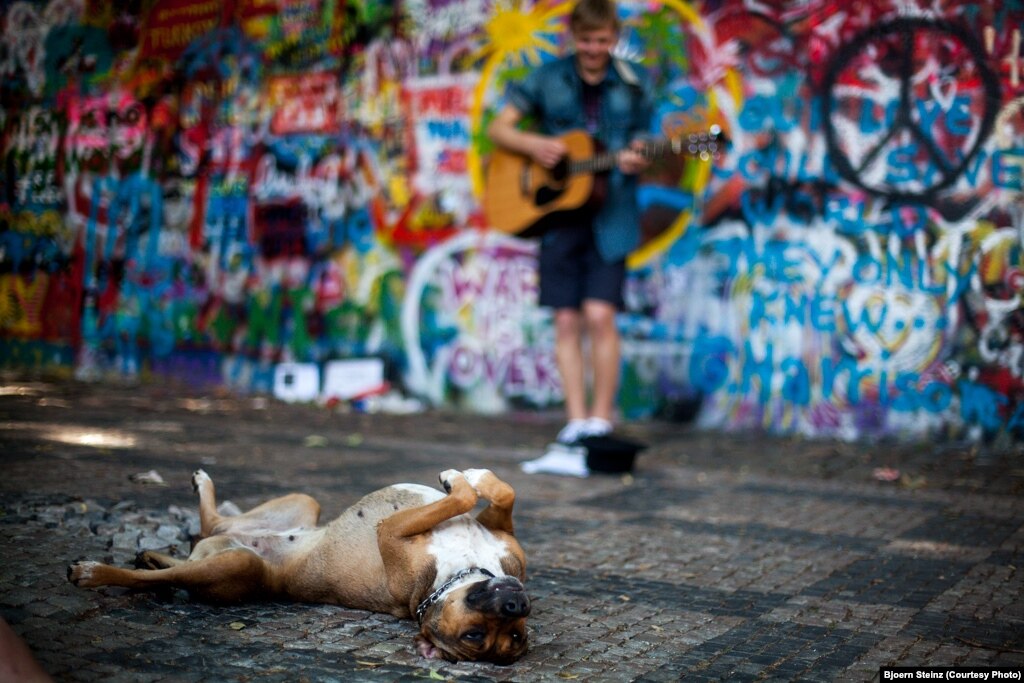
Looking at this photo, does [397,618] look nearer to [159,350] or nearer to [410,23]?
[410,23]

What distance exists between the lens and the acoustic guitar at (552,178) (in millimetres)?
6043

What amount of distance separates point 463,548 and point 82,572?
1.10 m

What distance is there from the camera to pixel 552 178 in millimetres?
6547

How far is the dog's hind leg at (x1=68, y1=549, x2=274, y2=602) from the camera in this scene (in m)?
3.18

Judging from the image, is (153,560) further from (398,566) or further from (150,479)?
(150,479)

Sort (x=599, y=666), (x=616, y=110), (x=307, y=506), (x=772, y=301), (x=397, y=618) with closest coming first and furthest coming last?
(x=599, y=666), (x=397, y=618), (x=307, y=506), (x=616, y=110), (x=772, y=301)

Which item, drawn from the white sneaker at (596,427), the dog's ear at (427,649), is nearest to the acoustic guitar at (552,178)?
the white sneaker at (596,427)

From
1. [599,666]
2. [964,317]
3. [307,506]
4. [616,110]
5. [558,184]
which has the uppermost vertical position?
[616,110]

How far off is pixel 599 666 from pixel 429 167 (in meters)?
6.64

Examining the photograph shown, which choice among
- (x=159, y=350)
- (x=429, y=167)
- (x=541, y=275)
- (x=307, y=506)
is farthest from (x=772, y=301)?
(x=159, y=350)

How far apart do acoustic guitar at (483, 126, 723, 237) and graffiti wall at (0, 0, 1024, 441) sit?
258 millimetres

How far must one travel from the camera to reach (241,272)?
399 inches

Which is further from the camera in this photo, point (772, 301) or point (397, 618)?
point (772, 301)

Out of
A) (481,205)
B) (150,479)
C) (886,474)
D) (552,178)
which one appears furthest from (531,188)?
(150,479)
